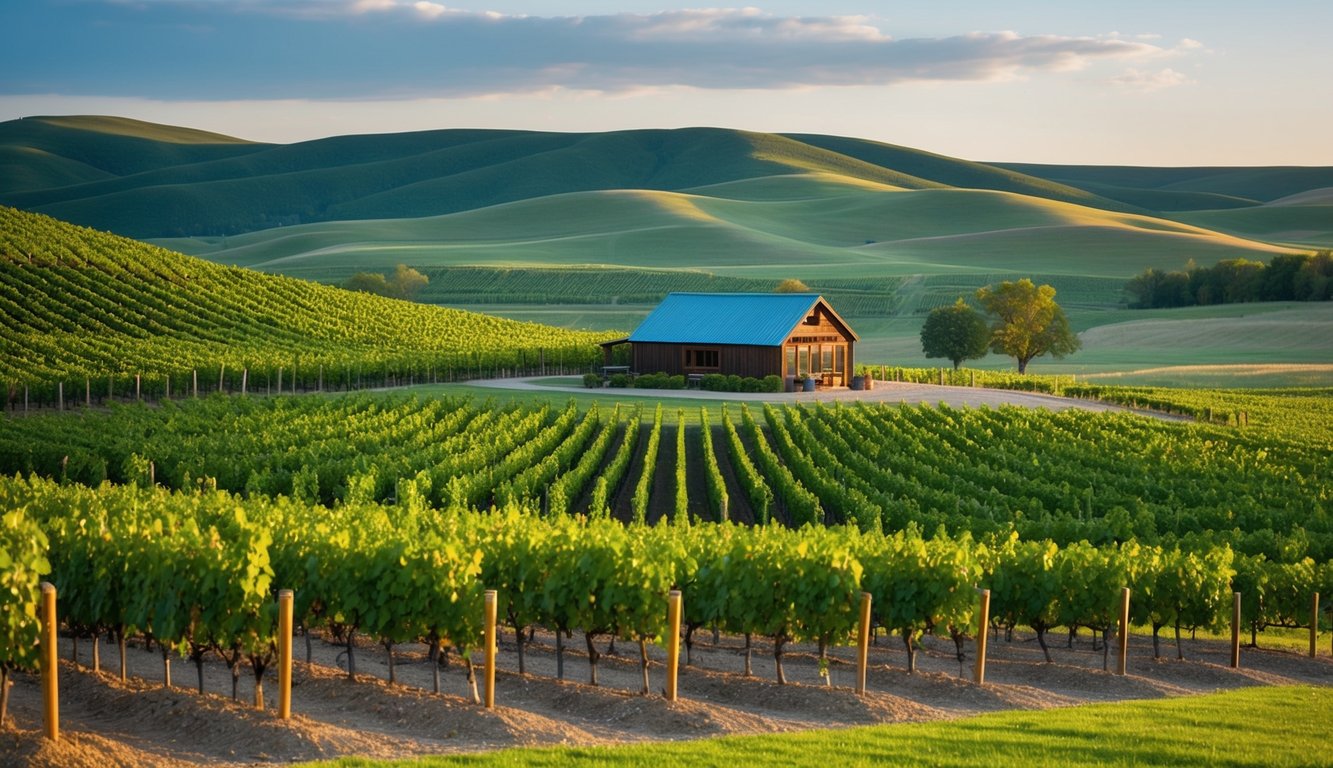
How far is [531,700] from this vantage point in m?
14.6

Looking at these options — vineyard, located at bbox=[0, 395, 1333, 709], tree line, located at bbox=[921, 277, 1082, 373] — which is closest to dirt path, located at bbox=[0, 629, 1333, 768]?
vineyard, located at bbox=[0, 395, 1333, 709]

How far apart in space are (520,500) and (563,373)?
Answer: 40.7 metres

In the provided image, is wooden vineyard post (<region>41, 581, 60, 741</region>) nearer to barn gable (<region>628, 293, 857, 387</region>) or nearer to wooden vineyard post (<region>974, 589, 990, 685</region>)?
wooden vineyard post (<region>974, 589, 990, 685</region>)

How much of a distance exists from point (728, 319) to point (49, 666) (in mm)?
51421

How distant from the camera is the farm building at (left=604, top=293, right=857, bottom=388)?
5972 cm

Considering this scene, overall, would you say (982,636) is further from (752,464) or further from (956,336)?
(956,336)

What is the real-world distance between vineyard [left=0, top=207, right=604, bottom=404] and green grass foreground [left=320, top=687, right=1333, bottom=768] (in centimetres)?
4324

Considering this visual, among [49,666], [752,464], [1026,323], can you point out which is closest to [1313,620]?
[49,666]

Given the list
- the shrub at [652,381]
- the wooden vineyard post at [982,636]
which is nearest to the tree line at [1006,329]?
the shrub at [652,381]

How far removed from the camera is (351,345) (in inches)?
2817

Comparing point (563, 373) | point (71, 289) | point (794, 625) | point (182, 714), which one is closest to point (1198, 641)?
point (794, 625)

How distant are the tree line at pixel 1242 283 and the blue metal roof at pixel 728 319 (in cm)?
6933

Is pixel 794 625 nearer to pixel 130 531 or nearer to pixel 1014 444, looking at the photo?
pixel 130 531

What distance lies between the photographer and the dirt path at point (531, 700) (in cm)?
1220
